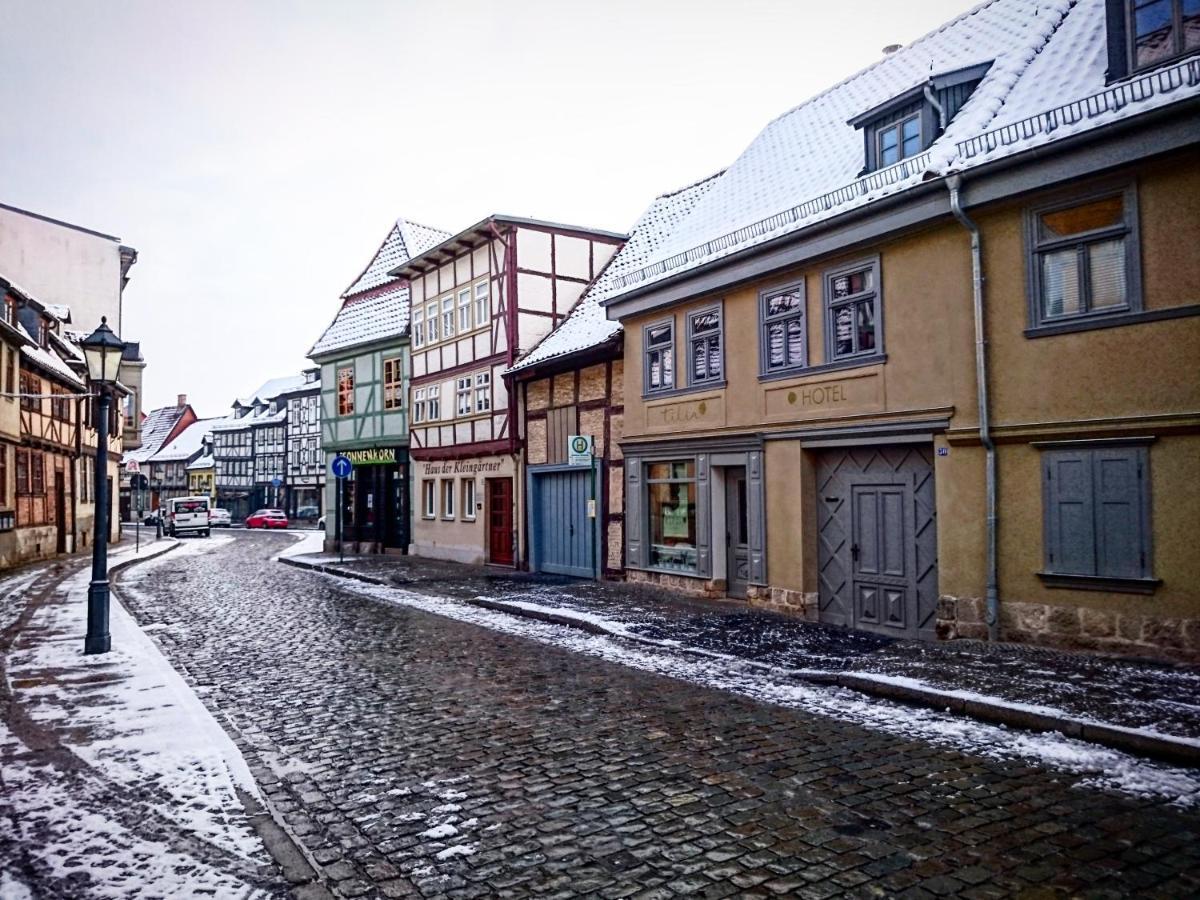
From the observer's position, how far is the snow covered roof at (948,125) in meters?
9.88

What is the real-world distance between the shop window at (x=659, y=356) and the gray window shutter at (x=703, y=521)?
187 centimetres

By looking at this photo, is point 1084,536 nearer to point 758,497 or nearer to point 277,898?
point 758,497

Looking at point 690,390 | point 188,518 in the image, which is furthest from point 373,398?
point 188,518

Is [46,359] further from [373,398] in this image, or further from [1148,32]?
[1148,32]

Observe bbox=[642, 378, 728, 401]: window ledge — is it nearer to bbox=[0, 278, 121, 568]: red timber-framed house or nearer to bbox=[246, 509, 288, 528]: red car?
bbox=[0, 278, 121, 568]: red timber-framed house

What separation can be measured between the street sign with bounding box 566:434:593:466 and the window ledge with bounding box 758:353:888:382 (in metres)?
5.00

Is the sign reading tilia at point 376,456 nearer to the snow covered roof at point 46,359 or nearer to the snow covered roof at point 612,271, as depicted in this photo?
the snow covered roof at point 612,271

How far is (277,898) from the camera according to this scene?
13.7 feet

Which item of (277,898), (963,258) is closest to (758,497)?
(963,258)

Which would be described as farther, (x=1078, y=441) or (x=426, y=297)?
(x=426, y=297)

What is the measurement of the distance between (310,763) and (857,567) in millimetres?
8519

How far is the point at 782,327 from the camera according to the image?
1388 cm

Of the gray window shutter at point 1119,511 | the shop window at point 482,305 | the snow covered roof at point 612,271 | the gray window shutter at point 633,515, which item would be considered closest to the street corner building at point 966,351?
the gray window shutter at point 1119,511

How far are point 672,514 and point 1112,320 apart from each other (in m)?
8.58
